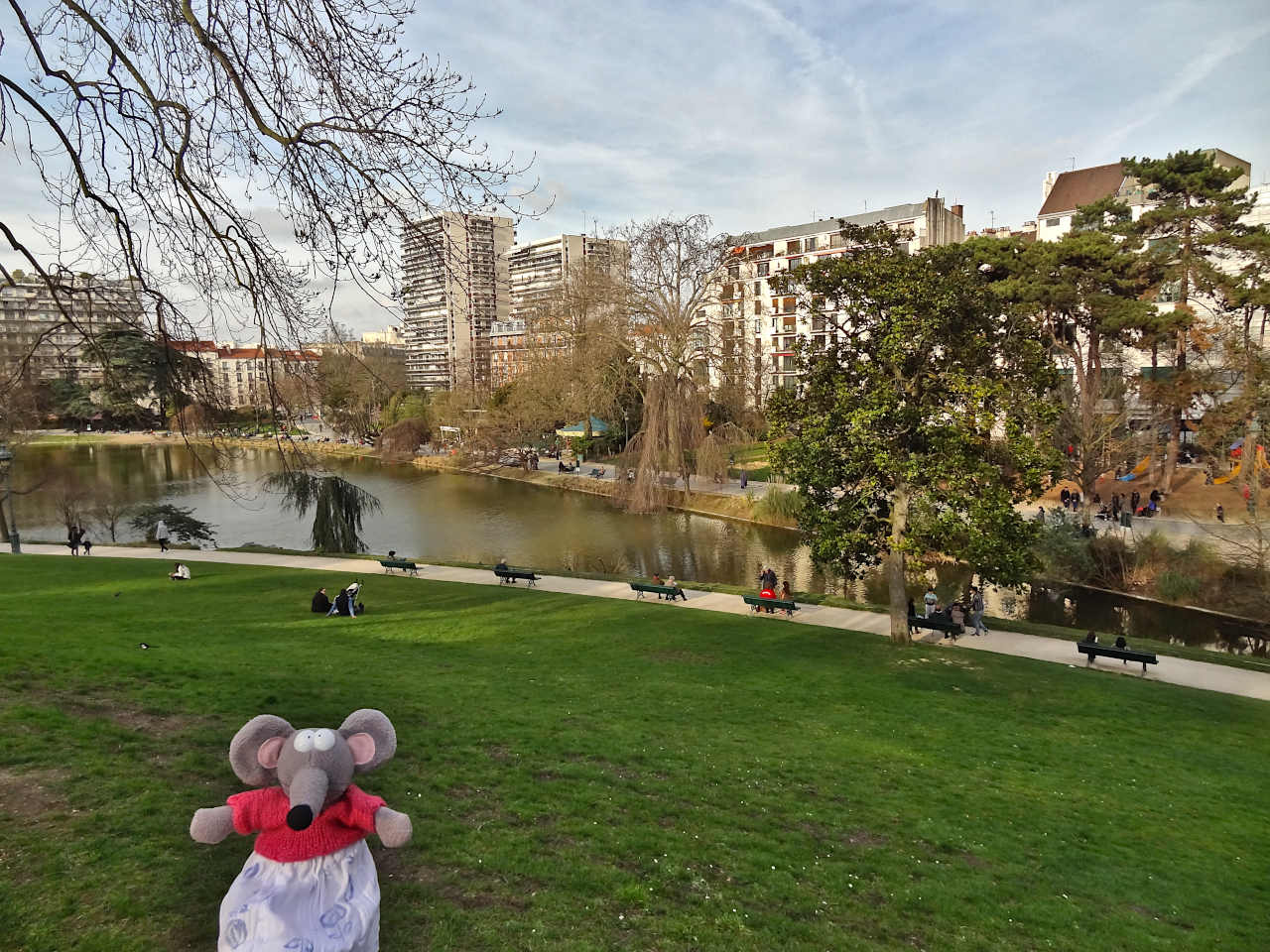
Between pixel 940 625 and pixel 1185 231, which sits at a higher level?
pixel 1185 231

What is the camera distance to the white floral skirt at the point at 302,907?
3.42m

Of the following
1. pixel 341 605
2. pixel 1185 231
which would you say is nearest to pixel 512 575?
pixel 341 605

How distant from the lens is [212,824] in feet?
12.4

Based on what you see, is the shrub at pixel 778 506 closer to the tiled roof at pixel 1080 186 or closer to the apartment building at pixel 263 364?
the apartment building at pixel 263 364

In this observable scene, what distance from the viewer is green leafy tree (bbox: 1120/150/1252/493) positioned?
92.6 ft

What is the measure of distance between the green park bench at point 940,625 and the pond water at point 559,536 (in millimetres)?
5121

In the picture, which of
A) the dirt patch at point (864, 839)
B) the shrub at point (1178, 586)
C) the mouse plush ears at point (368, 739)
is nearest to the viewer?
the mouse plush ears at point (368, 739)

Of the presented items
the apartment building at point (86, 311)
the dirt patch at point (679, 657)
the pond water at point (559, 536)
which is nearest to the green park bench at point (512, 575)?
the pond water at point (559, 536)

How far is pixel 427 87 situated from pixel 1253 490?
24532 mm

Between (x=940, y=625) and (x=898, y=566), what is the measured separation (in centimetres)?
245

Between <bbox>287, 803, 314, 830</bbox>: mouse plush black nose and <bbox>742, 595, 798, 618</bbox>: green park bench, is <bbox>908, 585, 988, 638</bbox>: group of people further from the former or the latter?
<bbox>287, 803, 314, 830</bbox>: mouse plush black nose

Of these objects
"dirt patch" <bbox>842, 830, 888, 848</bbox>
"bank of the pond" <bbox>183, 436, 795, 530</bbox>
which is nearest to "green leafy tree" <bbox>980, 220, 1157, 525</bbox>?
"bank of the pond" <bbox>183, 436, 795, 530</bbox>

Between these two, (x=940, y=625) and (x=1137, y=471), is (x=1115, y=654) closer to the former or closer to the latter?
(x=940, y=625)

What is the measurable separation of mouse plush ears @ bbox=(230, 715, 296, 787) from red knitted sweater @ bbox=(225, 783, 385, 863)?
11cm
